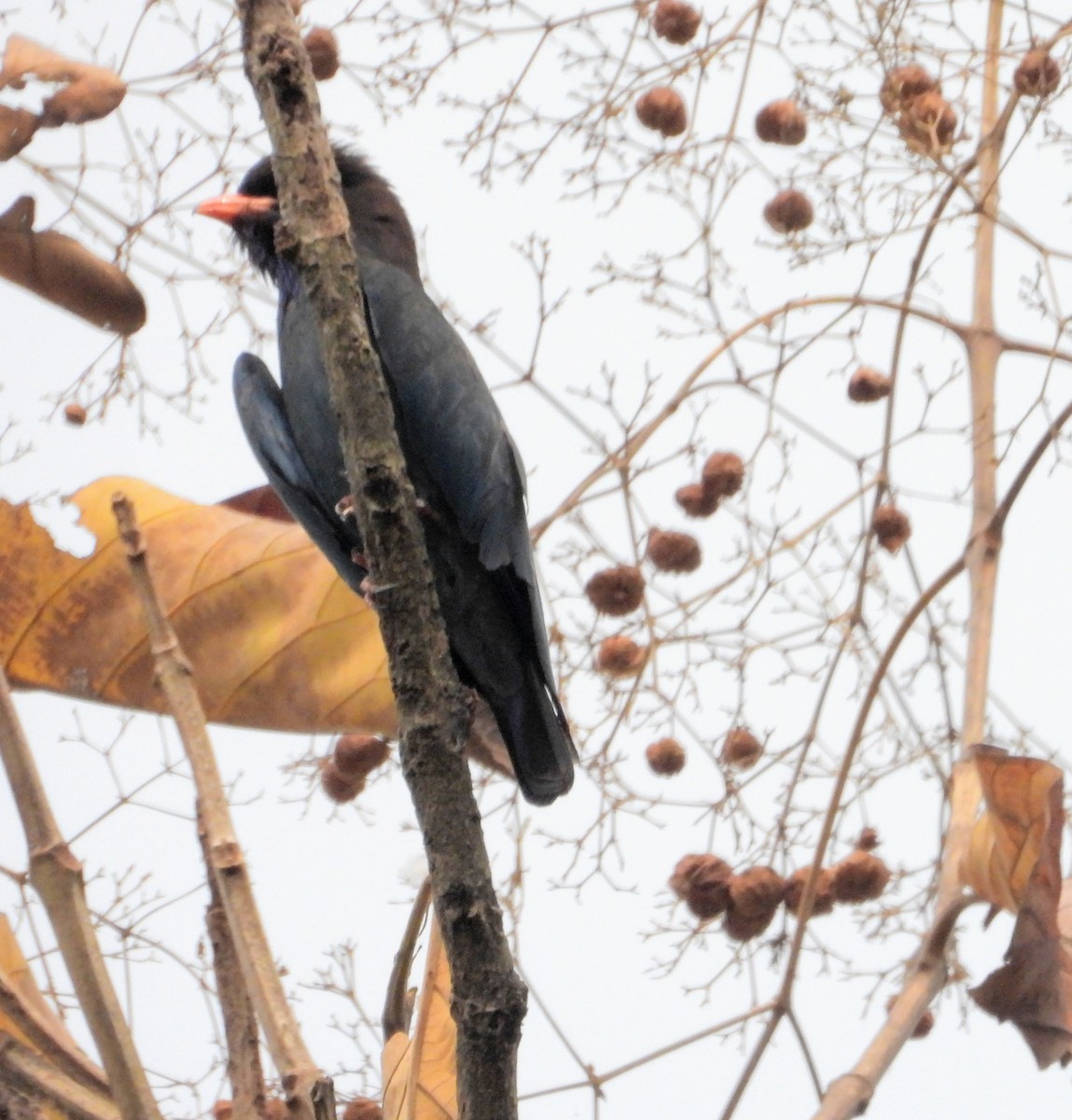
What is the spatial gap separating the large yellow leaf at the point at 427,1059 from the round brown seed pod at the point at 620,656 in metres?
0.76

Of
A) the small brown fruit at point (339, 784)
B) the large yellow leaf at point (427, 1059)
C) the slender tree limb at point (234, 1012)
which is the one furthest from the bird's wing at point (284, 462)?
the slender tree limb at point (234, 1012)

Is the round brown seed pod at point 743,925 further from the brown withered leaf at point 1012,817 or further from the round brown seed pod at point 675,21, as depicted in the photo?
the round brown seed pod at point 675,21

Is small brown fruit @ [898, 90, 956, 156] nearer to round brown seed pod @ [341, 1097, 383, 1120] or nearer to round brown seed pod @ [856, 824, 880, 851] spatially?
round brown seed pod @ [856, 824, 880, 851]

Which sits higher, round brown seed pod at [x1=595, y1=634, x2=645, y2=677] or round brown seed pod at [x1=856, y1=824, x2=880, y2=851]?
round brown seed pod at [x1=595, y1=634, x2=645, y2=677]

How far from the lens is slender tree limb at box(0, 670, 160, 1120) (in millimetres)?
1439

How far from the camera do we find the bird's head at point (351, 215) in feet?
10.9

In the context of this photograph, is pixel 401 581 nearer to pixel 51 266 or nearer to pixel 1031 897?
pixel 51 266

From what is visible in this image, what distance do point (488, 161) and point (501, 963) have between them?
6.06ft

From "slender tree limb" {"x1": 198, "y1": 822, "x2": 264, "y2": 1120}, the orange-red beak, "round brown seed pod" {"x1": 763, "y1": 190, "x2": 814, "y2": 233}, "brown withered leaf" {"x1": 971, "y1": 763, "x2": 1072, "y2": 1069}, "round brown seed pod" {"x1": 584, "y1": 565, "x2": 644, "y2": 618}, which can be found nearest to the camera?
"slender tree limb" {"x1": 198, "y1": 822, "x2": 264, "y2": 1120}

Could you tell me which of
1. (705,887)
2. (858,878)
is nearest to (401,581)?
(705,887)

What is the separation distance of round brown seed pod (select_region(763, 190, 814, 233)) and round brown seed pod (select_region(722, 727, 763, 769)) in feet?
3.16

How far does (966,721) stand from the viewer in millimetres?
2307

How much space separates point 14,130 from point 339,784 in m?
1.12

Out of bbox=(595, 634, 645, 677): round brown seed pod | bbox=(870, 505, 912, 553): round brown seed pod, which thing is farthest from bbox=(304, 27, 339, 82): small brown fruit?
bbox=(870, 505, 912, 553): round brown seed pod
